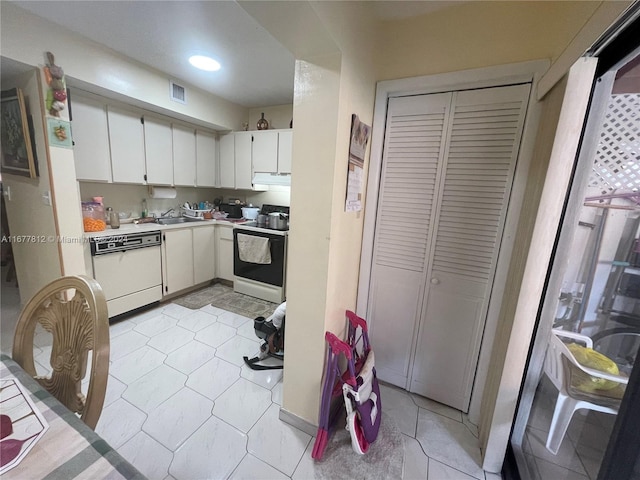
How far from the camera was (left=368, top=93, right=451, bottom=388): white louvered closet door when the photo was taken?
1482mm

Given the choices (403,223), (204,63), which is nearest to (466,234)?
(403,223)

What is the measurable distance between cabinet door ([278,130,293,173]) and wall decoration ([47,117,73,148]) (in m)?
1.88

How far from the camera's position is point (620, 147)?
3.04 feet

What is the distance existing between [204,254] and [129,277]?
2.87 ft

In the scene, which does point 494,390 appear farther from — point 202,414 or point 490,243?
point 202,414

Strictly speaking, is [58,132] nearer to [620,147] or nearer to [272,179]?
[272,179]

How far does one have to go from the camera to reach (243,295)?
318cm

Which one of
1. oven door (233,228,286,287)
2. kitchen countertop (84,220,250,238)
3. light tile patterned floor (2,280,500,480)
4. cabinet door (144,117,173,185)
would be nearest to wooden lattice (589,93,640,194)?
light tile patterned floor (2,280,500,480)

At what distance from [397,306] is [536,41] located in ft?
5.10

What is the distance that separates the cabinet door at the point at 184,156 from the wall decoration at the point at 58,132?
1147mm

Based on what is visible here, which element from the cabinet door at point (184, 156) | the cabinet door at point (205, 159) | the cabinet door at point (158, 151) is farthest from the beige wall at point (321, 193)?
the cabinet door at point (205, 159)

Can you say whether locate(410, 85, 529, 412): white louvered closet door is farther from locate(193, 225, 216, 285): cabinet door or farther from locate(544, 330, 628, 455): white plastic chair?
locate(193, 225, 216, 285): cabinet door

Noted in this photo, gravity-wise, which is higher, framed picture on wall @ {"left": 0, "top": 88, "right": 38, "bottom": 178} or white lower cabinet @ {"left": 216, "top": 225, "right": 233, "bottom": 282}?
framed picture on wall @ {"left": 0, "top": 88, "right": 38, "bottom": 178}

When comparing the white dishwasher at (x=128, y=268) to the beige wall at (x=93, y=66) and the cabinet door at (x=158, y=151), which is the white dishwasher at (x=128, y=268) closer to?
the cabinet door at (x=158, y=151)
